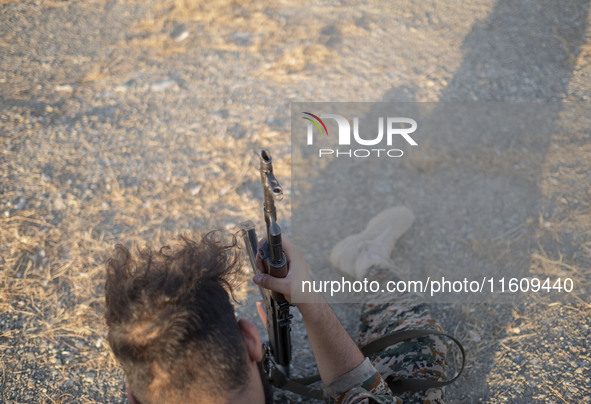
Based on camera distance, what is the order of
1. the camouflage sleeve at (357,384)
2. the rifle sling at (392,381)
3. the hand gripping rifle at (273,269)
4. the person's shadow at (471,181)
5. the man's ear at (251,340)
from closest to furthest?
the man's ear at (251,340), the hand gripping rifle at (273,269), the camouflage sleeve at (357,384), the rifle sling at (392,381), the person's shadow at (471,181)

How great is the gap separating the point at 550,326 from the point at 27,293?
10.5ft

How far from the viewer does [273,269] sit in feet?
5.57

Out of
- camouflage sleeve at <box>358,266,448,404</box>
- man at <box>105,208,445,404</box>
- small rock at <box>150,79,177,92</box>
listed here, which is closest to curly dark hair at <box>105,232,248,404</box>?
man at <box>105,208,445,404</box>

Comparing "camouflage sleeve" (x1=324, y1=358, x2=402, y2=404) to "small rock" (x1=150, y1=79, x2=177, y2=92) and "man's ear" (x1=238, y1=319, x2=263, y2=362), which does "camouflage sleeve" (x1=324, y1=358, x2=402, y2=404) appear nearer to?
"man's ear" (x1=238, y1=319, x2=263, y2=362)

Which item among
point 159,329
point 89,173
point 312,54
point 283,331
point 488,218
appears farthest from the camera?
point 312,54

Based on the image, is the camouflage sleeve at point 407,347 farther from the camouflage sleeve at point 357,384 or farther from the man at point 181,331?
the man at point 181,331

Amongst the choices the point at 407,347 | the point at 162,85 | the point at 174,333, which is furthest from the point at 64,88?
the point at 407,347

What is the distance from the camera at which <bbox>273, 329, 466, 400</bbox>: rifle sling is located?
6.51ft

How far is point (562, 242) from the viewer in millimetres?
2953

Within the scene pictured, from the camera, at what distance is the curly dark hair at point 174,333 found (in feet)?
4.16

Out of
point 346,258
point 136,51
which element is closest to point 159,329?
point 346,258

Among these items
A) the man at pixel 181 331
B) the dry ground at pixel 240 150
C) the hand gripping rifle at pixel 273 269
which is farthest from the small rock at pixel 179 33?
the man at pixel 181 331

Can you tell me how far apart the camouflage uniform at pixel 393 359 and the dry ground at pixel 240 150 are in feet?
1.17

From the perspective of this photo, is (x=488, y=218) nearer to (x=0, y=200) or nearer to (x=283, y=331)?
(x=283, y=331)
